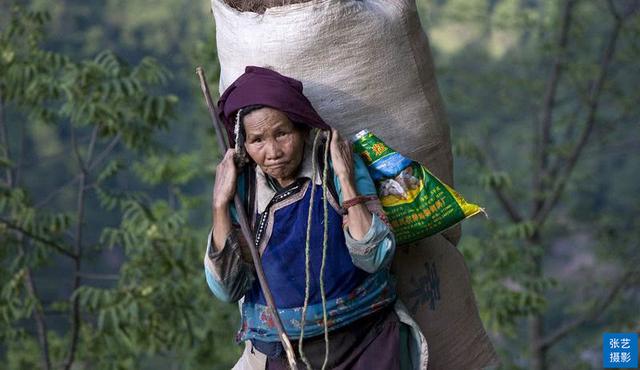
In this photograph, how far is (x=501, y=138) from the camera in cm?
2120

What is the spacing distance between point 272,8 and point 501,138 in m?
18.6

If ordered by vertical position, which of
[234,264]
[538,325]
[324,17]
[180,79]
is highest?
[324,17]

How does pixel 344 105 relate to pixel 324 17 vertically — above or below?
below

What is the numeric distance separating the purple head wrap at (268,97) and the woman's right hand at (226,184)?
0.07m

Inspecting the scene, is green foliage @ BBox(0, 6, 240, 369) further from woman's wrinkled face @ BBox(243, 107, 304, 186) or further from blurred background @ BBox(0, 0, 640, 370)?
woman's wrinkled face @ BBox(243, 107, 304, 186)

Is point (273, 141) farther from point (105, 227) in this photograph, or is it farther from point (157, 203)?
point (157, 203)

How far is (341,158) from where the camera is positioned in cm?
264

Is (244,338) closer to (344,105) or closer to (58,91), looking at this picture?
(344,105)

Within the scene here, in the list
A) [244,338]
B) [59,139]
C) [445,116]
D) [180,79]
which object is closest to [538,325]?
[445,116]

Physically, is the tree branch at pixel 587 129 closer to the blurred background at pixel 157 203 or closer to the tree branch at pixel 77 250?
the blurred background at pixel 157 203

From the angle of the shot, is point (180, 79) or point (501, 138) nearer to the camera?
point (501, 138)

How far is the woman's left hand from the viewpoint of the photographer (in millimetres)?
2625

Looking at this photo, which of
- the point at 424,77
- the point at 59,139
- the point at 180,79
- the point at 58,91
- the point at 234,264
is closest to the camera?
the point at 234,264

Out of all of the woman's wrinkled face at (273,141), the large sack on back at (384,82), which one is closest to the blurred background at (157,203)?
the large sack on back at (384,82)
